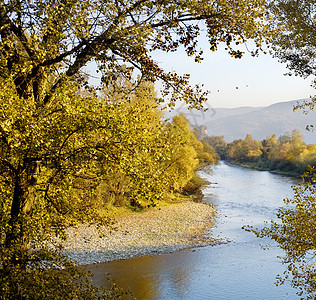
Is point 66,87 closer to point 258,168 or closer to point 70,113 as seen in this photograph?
point 70,113

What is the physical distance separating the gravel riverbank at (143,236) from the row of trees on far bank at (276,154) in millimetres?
27847

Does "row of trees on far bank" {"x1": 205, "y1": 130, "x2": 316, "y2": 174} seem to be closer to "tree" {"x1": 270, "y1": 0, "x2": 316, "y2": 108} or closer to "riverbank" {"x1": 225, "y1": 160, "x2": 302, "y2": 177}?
"riverbank" {"x1": 225, "y1": 160, "x2": 302, "y2": 177}

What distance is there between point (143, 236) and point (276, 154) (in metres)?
60.9

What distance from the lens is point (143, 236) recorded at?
2297 centimetres

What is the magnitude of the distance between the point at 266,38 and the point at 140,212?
24613 millimetres

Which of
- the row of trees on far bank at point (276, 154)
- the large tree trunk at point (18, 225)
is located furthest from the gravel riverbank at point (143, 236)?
the row of trees on far bank at point (276, 154)

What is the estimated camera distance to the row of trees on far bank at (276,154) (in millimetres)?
65669

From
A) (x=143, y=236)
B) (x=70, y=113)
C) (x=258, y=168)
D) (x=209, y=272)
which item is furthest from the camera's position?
(x=258, y=168)

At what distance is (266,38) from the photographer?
268 inches

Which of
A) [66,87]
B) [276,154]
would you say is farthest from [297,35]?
[276,154]

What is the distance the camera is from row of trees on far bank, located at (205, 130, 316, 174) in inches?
2585

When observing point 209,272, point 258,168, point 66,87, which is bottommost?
point 209,272

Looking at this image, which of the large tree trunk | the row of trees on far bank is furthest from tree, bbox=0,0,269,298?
the row of trees on far bank

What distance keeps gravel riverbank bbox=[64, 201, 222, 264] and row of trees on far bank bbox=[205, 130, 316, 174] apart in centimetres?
2785
